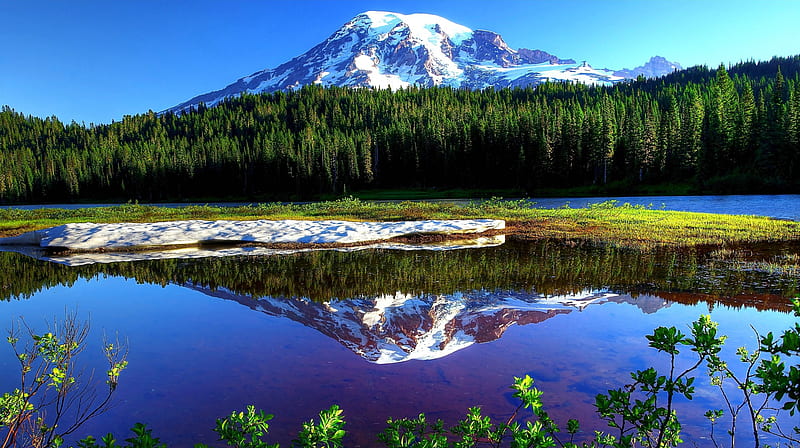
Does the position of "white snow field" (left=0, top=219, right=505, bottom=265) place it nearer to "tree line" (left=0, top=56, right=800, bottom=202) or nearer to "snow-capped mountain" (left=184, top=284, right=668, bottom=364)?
"snow-capped mountain" (left=184, top=284, right=668, bottom=364)

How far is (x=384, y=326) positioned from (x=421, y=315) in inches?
53.0

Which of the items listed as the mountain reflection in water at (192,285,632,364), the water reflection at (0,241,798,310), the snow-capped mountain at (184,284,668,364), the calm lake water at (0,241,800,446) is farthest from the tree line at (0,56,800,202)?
the mountain reflection in water at (192,285,632,364)

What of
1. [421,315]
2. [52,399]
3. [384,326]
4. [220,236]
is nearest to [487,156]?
[220,236]

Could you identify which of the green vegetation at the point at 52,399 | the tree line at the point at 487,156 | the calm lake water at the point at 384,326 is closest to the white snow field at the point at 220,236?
the calm lake water at the point at 384,326

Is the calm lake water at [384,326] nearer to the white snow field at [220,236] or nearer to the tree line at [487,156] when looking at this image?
the white snow field at [220,236]

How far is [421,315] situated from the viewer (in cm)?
1261

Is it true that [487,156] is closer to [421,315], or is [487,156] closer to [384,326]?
[421,315]

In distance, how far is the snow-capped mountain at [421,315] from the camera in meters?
10.4

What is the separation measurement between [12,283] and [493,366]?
20.3m

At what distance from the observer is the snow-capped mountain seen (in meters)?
10.4

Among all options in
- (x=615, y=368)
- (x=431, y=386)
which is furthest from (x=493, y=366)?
(x=615, y=368)

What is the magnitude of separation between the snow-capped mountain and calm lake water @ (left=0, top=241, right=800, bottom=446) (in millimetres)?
67

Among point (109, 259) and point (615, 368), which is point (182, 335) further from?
point (109, 259)

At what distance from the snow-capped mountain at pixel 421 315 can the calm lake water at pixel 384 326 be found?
0.07m
